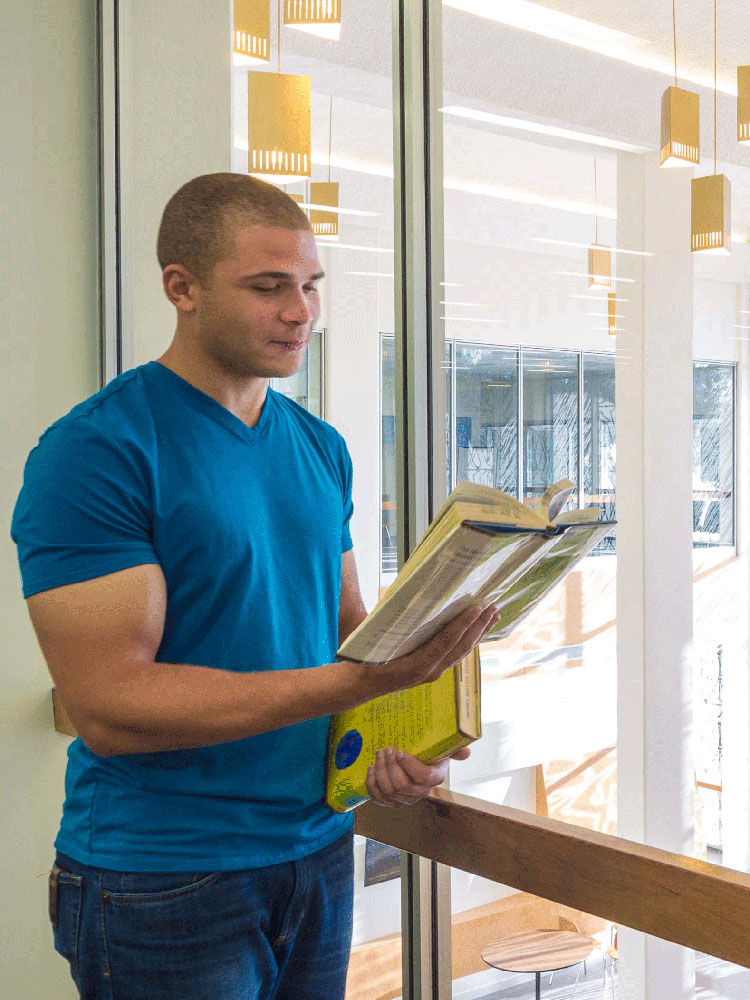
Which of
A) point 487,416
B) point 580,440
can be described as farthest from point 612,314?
point 487,416

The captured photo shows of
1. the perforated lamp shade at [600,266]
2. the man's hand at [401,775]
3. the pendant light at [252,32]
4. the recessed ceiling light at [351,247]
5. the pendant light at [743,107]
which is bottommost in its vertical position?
the man's hand at [401,775]

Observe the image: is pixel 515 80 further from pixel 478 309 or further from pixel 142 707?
pixel 142 707

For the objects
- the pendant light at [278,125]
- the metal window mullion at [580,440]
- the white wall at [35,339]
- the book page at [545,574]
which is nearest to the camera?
the book page at [545,574]

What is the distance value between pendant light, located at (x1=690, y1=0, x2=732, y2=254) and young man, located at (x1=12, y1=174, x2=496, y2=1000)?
0.43 metres

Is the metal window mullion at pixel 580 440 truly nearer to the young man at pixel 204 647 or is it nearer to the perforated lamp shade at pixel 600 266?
the perforated lamp shade at pixel 600 266

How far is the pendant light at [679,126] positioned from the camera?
3.95 ft

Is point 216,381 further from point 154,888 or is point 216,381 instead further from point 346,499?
point 154,888

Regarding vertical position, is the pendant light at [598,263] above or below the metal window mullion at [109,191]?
below

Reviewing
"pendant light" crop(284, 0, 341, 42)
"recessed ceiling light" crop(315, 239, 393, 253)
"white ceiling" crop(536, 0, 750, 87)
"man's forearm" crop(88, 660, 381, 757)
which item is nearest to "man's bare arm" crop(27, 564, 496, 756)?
"man's forearm" crop(88, 660, 381, 757)

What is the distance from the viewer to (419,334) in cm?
165

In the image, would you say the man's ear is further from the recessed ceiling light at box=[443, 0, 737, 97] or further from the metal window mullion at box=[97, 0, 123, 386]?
the metal window mullion at box=[97, 0, 123, 386]

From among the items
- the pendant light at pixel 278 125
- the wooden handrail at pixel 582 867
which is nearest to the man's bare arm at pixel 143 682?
the wooden handrail at pixel 582 867

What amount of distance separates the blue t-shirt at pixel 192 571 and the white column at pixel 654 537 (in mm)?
372

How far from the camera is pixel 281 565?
1209mm
